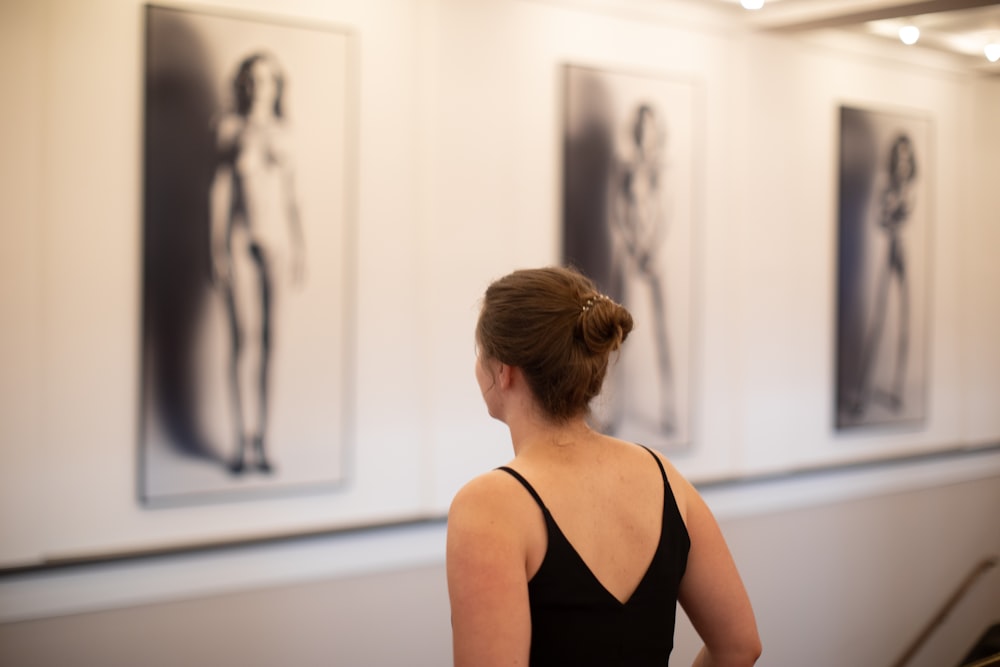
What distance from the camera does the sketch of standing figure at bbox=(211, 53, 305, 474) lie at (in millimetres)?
2977

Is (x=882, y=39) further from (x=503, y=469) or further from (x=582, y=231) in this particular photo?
(x=503, y=469)

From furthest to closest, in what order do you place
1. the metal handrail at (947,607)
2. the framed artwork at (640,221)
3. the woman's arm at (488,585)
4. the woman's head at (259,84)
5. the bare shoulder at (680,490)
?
the metal handrail at (947,607), the framed artwork at (640,221), the woman's head at (259,84), the bare shoulder at (680,490), the woman's arm at (488,585)

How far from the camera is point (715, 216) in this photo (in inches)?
168

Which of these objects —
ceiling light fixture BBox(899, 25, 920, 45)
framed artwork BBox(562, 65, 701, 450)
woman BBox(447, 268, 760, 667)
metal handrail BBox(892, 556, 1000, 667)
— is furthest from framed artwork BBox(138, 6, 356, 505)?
metal handrail BBox(892, 556, 1000, 667)

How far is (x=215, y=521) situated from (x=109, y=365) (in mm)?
597

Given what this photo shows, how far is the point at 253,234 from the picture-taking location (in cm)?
303

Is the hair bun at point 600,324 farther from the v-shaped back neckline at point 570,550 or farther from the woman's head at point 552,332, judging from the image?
the v-shaped back neckline at point 570,550

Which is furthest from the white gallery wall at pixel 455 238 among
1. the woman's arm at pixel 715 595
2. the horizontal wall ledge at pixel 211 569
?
the woman's arm at pixel 715 595

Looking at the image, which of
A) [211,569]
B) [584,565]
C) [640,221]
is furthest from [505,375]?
[640,221]

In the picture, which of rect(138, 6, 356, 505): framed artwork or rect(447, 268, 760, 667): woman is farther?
rect(138, 6, 356, 505): framed artwork

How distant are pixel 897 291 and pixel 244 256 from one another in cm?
352

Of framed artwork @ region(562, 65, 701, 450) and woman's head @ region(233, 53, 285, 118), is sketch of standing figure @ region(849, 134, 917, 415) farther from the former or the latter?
woman's head @ region(233, 53, 285, 118)

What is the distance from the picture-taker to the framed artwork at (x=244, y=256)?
289 centimetres

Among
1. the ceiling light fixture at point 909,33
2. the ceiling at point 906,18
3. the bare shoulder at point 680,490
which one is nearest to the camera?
the bare shoulder at point 680,490
